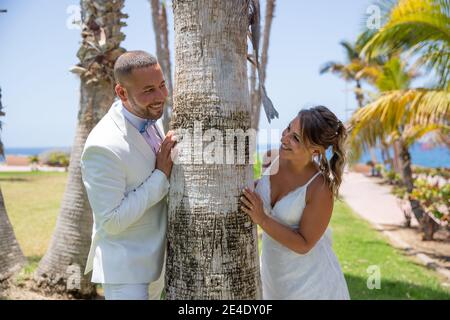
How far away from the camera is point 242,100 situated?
109 inches

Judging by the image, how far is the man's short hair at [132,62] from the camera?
112 inches

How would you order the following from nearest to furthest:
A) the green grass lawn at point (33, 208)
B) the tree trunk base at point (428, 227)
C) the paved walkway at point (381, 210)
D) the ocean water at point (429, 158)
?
the paved walkway at point (381, 210)
the green grass lawn at point (33, 208)
the tree trunk base at point (428, 227)
the ocean water at point (429, 158)

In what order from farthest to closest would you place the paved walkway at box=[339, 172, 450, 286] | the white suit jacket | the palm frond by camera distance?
the paved walkway at box=[339, 172, 450, 286], the palm frond, the white suit jacket

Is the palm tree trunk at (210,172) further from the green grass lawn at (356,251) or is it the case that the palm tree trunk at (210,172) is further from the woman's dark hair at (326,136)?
the green grass lawn at (356,251)

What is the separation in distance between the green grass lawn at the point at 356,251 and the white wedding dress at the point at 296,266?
3.96 meters

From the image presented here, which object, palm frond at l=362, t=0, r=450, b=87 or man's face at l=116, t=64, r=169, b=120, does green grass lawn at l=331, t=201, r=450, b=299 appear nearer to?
palm frond at l=362, t=0, r=450, b=87

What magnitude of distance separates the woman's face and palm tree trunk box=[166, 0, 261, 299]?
438mm

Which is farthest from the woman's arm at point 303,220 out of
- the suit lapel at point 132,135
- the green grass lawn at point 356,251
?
the green grass lawn at point 356,251

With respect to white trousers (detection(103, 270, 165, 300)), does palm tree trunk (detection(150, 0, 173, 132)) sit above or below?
above

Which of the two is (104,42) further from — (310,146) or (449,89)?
(449,89)

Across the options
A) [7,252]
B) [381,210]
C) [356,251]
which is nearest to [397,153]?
[381,210]

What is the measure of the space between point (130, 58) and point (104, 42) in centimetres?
368

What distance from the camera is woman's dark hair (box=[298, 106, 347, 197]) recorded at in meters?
3.01

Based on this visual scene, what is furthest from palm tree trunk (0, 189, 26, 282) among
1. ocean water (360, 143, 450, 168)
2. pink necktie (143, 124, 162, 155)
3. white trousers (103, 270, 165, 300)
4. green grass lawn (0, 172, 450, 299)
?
ocean water (360, 143, 450, 168)
